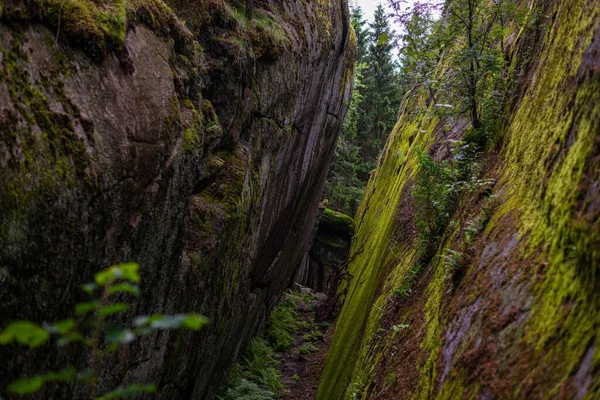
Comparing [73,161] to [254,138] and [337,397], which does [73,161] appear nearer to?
[254,138]

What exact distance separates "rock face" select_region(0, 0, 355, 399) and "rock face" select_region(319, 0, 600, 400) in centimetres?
293

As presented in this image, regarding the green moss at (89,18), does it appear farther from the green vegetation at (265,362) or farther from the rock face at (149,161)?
the green vegetation at (265,362)

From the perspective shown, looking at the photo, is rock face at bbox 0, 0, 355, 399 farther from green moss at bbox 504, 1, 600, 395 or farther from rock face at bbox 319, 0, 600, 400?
green moss at bbox 504, 1, 600, 395

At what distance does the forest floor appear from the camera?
10.6 metres

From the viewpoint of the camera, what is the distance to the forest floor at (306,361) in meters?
10.6

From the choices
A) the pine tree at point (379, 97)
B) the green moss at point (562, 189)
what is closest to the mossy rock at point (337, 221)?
the pine tree at point (379, 97)

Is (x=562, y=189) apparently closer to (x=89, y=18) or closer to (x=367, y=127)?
(x=89, y=18)

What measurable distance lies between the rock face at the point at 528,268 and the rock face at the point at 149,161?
2.93 m

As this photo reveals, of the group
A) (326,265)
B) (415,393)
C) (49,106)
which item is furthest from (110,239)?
(326,265)

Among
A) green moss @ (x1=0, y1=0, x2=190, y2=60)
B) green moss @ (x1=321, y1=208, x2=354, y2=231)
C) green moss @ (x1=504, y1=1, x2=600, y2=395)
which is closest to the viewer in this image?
green moss @ (x1=504, y1=1, x2=600, y2=395)

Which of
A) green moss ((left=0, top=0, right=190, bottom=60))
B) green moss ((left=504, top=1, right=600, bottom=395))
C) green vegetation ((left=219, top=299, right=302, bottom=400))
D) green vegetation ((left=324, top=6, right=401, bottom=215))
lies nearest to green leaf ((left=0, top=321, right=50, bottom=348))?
green moss ((left=504, top=1, right=600, bottom=395))

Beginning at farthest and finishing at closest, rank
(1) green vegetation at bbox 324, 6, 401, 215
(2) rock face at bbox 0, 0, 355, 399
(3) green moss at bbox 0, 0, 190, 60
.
Answer: (1) green vegetation at bbox 324, 6, 401, 215, (3) green moss at bbox 0, 0, 190, 60, (2) rock face at bbox 0, 0, 355, 399

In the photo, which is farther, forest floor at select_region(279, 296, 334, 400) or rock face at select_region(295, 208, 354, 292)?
rock face at select_region(295, 208, 354, 292)

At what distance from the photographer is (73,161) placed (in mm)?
4098
